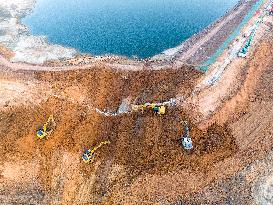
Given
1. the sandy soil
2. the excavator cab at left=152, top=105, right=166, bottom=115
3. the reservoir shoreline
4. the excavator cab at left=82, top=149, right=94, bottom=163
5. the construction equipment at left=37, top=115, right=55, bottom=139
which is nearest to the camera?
the sandy soil

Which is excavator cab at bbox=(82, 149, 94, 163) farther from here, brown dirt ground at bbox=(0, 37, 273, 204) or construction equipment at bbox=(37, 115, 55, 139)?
construction equipment at bbox=(37, 115, 55, 139)

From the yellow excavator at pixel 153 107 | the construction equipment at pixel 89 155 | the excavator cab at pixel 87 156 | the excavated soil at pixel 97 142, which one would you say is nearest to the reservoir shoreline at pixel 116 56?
the excavated soil at pixel 97 142

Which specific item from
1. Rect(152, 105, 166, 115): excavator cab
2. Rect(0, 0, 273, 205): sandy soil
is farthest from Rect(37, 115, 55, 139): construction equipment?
Rect(152, 105, 166, 115): excavator cab

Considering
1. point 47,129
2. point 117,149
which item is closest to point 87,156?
point 117,149

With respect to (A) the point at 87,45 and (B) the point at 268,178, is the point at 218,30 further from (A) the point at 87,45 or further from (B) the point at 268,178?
(B) the point at 268,178

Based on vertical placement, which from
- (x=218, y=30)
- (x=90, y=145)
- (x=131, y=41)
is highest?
(x=218, y=30)

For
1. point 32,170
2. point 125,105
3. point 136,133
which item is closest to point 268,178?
point 136,133
